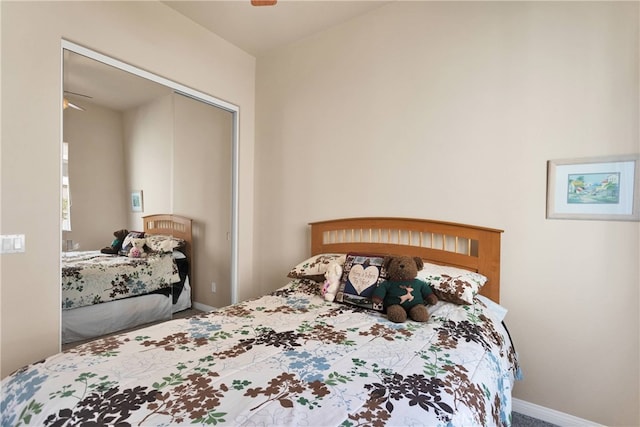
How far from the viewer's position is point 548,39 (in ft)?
6.22

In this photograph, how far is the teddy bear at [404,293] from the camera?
1.68 meters

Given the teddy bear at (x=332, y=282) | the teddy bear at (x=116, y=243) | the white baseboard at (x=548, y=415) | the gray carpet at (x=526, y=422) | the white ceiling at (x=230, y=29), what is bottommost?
the gray carpet at (x=526, y=422)

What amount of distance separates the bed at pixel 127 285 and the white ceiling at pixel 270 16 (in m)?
1.72

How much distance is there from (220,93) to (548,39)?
102 inches

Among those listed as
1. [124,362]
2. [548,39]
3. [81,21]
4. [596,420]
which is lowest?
[596,420]

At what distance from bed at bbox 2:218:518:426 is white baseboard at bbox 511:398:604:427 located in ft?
1.46

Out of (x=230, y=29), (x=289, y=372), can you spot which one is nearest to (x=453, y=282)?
(x=289, y=372)

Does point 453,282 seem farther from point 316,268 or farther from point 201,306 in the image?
point 201,306

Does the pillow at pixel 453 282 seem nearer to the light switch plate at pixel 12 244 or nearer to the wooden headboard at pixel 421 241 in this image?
the wooden headboard at pixel 421 241

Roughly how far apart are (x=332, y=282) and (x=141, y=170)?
174 centimetres

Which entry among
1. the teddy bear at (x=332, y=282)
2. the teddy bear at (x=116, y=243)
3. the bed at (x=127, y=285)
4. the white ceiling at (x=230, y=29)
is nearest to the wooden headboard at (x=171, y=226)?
the bed at (x=127, y=285)

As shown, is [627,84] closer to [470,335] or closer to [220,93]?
[470,335]

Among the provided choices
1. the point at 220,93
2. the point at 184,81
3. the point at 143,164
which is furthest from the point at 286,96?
the point at 143,164

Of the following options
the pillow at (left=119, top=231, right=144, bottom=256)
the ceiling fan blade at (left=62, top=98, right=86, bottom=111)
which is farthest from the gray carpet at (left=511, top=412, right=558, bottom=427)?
the ceiling fan blade at (left=62, top=98, right=86, bottom=111)
